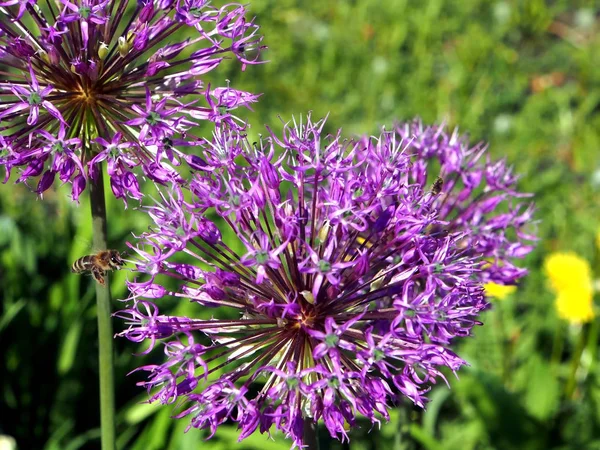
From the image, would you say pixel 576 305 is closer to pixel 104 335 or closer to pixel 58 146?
pixel 104 335

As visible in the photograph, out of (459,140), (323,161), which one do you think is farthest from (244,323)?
(459,140)

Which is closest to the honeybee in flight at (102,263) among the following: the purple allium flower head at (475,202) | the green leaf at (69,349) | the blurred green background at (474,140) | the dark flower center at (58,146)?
the dark flower center at (58,146)

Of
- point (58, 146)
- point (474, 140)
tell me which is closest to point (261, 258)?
point (58, 146)

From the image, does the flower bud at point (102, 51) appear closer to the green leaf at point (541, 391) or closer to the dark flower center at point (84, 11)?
the dark flower center at point (84, 11)

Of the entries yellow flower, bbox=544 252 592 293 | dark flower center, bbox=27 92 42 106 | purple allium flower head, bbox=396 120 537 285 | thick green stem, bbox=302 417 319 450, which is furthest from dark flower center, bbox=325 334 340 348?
yellow flower, bbox=544 252 592 293

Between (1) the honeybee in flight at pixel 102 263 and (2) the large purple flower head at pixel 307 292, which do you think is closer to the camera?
(2) the large purple flower head at pixel 307 292

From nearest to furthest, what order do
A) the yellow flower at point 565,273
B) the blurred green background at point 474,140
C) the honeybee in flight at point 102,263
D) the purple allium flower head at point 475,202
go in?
the honeybee in flight at point 102,263
the purple allium flower head at point 475,202
the blurred green background at point 474,140
the yellow flower at point 565,273
